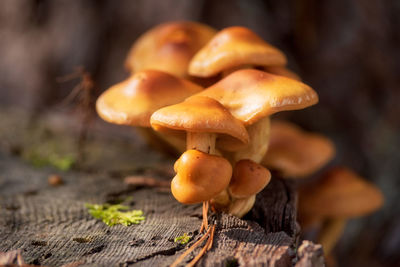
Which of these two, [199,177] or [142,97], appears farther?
[142,97]

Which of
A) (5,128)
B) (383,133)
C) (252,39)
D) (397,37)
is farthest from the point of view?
(383,133)

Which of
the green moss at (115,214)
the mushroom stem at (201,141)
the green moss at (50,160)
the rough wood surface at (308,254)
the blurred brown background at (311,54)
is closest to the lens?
the rough wood surface at (308,254)

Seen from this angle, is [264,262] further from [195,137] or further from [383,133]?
[383,133]

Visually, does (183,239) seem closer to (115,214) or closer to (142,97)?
(115,214)

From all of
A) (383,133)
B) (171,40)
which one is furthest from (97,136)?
(383,133)

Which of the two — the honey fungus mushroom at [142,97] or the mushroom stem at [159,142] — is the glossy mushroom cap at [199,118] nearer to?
the honey fungus mushroom at [142,97]

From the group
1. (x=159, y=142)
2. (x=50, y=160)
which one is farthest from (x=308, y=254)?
(x=50, y=160)

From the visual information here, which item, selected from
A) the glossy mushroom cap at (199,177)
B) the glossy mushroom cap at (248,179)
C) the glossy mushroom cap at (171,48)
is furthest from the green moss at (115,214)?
the glossy mushroom cap at (171,48)
